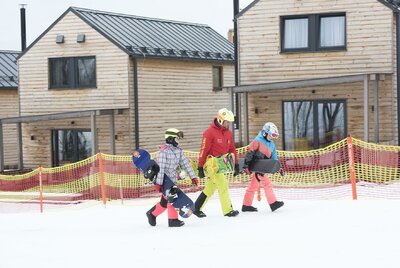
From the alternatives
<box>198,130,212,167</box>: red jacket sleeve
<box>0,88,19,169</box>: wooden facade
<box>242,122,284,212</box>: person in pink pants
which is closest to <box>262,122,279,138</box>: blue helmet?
<box>242,122,284,212</box>: person in pink pants

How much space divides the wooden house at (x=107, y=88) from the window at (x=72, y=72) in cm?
4

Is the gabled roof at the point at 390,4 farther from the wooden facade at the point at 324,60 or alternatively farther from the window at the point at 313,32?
the window at the point at 313,32

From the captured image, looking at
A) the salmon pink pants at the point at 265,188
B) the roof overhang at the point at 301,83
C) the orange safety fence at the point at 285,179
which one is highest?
the roof overhang at the point at 301,83

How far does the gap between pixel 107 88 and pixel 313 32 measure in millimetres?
7838

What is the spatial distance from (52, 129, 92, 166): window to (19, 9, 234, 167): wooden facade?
23cm

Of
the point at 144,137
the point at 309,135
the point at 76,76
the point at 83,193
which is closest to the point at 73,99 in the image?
the point at 76,76

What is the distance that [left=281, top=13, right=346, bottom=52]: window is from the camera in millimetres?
23484

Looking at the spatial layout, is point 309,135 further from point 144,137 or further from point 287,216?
point 287,216

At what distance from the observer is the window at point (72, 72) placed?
28.0m

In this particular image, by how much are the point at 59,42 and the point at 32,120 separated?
2974 millimetres

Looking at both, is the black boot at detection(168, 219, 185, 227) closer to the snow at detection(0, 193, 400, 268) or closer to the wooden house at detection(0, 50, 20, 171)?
the snow at detection(0, 193, 400, 268)

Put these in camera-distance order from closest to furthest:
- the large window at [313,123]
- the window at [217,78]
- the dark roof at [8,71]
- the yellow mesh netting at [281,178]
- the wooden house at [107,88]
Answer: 1. the yellow mesh netting at [281,178]
2. the large window at [313,123]
3. the wooden house at [107,88]
4. the window at [217,78]
5. the dark roof at [8,71]

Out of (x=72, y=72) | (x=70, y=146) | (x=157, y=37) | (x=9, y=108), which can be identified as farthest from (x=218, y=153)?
(x=9, y=108)

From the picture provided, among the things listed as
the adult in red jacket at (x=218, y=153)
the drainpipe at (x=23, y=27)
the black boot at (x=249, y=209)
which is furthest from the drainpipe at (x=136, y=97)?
the adult in red jacket at (x=218, y=153)
